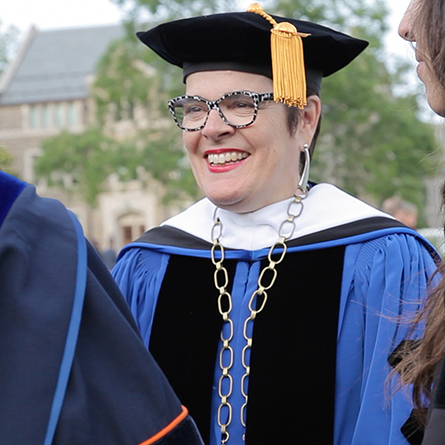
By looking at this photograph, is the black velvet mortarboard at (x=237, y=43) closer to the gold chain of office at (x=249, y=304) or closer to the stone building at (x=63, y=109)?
the gold chain of office at (x=249, y=304)

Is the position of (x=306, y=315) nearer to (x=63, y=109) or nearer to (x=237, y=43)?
(x=237, y=43)

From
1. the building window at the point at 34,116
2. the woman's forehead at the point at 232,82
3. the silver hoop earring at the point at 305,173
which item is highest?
the building window at the point at 34,116

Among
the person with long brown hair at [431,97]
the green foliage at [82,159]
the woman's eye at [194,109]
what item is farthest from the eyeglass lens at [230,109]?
the green foliage at [82,159]

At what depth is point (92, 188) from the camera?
17.7 m

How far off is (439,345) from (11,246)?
87 centimetres

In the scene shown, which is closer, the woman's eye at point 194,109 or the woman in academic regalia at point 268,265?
the woman in academic regalia at point 268,265

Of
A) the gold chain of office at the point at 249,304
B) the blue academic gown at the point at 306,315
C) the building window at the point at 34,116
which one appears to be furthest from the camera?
the building window at the point at 34,116

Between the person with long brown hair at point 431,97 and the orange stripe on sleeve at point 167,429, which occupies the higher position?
the person with long brown hair at point 431,97

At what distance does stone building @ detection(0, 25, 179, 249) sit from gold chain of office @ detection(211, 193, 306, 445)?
91.1ft

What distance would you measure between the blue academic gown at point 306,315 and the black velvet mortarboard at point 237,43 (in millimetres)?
473

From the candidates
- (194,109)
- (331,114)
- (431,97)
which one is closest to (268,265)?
(194,109)

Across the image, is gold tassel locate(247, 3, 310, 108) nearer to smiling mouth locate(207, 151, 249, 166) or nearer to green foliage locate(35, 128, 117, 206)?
smiling mouth locate(207, 151, 249, 166)

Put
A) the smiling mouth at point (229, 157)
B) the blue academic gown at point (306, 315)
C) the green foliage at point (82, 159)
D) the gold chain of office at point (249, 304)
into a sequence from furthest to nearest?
the green foliage at point (82, 159)
the smiling mouth at point (229, 157)
the gold chain of office at point (249, 304)
the blue academic gown at point (306, 315)

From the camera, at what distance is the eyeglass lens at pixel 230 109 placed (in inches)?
102
